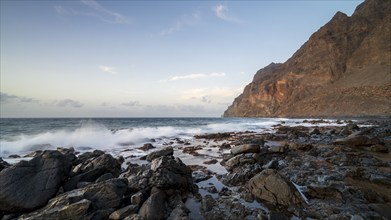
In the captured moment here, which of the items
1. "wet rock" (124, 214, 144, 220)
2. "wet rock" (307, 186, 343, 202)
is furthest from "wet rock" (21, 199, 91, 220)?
"wet rock" (307, 186, 343, 202)

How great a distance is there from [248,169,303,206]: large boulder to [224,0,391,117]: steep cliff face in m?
60.5

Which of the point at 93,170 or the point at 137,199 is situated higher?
the point at 93,170

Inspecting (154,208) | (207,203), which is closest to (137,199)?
(154,208)

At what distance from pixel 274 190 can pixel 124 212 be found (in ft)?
13.7

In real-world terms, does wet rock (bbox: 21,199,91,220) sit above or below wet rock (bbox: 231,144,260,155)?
→ below

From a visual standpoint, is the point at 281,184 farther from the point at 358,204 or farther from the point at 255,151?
the point at 255,151

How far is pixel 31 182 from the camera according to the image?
20.6 ft

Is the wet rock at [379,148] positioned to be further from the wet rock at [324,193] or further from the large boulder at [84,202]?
the large boulder at [84,202]

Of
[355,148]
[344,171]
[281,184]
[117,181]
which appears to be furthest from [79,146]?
[355,148]

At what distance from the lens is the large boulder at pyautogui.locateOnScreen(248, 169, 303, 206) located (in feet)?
19.8

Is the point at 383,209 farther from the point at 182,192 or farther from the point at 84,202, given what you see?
the point at 84,202

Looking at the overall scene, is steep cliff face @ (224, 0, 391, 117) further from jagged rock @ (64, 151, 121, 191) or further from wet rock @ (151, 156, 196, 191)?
jagged rock @ (64, 151, 121, 191)

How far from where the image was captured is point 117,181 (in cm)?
651

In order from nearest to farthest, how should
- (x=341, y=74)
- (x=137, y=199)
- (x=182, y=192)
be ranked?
1. (x=137, y=199)
2. (x=182, y=192)
3. (x=341, y=74)
